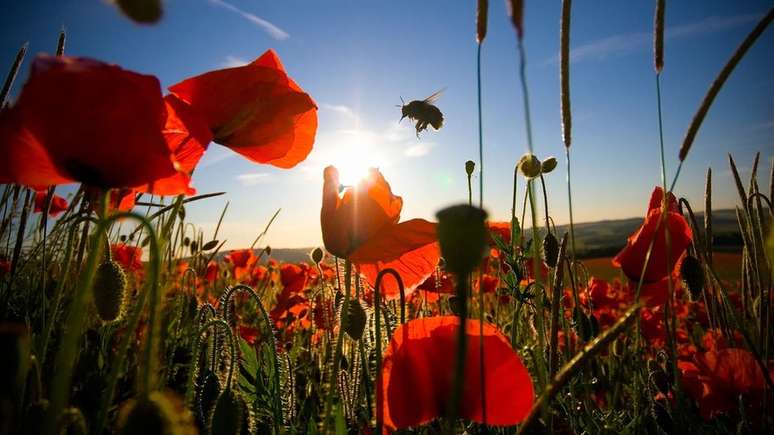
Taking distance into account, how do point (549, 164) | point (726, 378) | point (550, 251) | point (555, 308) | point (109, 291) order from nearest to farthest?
point (109, 291), point (555, 308), point (726, 378), point (550, 251), point (549, 164)

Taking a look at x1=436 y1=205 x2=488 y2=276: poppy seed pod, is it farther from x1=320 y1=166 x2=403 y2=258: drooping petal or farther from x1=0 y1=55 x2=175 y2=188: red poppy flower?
x1=320 y1=166 x2=403 y2=258: drooping petal

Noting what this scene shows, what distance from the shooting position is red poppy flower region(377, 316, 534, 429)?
2.71 ft

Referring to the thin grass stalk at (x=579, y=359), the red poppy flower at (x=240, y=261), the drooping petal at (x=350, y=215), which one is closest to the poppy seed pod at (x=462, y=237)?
the thin grass stalk at (x=579, y=359)

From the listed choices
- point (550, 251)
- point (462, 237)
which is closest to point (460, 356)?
point (462, 237)

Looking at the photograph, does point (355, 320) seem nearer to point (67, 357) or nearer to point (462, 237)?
point (67, 357)

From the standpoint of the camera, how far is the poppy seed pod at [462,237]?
0.38 m

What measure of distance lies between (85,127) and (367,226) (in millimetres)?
553

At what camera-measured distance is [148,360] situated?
523 mm

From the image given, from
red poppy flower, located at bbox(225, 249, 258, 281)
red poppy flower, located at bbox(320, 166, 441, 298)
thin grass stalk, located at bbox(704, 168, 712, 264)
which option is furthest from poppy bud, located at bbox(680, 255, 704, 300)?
red poppy flower, located at bbox(225, 249, 258, 281)

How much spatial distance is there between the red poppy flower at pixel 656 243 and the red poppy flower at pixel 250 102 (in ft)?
3.08

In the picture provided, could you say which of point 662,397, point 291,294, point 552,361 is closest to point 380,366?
point 552,361

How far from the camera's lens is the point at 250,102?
107 centimetres

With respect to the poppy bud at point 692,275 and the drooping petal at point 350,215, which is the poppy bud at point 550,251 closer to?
the poppy bud at point 692,275

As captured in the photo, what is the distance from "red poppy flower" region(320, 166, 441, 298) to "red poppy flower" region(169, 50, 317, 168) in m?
0.22
